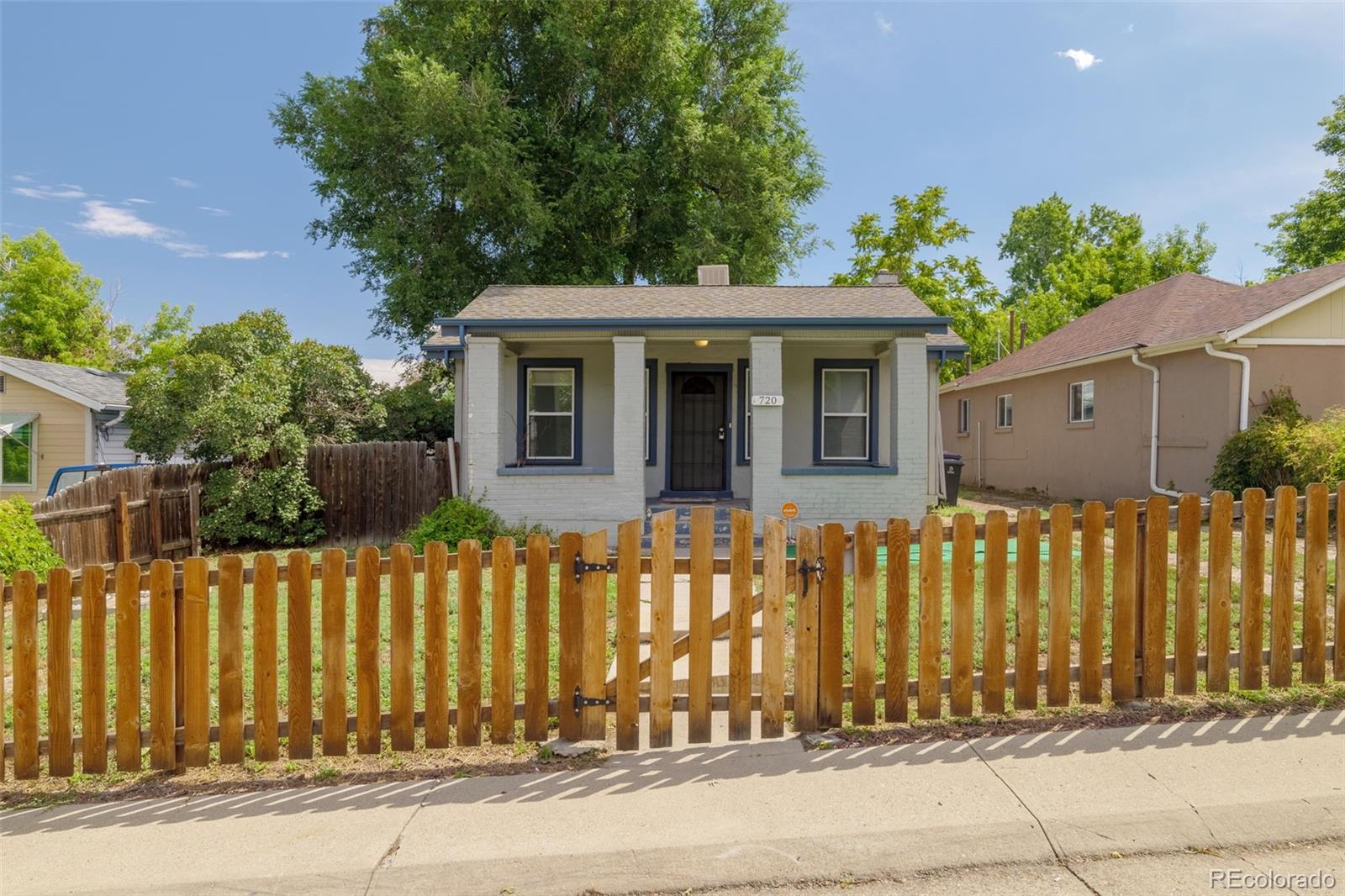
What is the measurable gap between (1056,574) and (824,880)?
221cm

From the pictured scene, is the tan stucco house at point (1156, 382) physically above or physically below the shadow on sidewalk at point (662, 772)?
above

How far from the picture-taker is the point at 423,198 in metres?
18.7

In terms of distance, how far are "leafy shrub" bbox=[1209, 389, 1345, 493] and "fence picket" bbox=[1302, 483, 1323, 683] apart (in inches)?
286

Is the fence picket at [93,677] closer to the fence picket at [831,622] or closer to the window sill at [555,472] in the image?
the fence picket at [831,622]

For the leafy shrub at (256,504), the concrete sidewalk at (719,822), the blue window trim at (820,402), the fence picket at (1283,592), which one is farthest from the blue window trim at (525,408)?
the fence picket at (1283,592)

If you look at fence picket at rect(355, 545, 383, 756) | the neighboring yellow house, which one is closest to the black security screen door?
fence picket at rect(355, 545, 383, 756)

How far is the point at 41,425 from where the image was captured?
1688 cm

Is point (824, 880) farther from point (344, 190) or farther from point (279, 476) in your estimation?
point (344, 190)

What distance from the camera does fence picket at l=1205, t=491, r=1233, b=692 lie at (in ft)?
12.9

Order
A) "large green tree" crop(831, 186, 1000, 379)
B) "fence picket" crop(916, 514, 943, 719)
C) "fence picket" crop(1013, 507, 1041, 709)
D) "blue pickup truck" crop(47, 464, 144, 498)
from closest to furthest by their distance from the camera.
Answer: "fence picket" crop(916, 514, 943, 719) → "fence picket" crop(1013, 507, 1041, 709) → "blue pickup truck" crop(47, 464, 144, 498) → "large green tree" crop(831, 186, 1000, 379)

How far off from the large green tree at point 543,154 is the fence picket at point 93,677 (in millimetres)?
15562

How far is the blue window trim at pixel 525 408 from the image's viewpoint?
11750 mm

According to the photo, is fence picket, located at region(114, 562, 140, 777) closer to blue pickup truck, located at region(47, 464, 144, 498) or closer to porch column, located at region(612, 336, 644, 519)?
porch column, located at region(612, 336, 644, 519)

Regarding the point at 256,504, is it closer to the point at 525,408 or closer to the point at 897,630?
the point at 525,408
